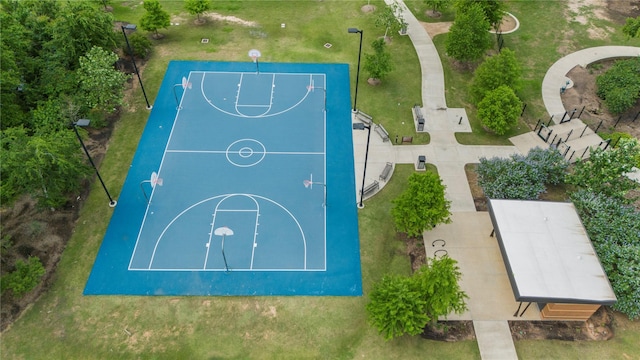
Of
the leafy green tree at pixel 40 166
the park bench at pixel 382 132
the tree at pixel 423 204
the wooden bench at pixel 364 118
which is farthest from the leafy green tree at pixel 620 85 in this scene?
the leafy green tree at pixel 40 166

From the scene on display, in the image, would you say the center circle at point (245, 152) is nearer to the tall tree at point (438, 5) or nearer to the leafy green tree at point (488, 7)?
the leafy green tree at point (488, 7)

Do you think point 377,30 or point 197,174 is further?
point 377,30

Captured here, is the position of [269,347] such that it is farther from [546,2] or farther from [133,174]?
[546,2]

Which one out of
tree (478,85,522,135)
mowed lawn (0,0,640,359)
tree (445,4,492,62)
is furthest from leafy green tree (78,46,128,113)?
tree (478,85,522,135)

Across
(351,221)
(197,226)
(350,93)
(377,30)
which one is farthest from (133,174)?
(377,30)

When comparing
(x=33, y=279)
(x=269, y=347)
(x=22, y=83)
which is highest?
(x=22, y=83)

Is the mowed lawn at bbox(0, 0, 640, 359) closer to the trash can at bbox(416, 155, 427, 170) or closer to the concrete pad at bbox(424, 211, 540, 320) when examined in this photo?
the trash can at bbox(416, 155, 427, 170)
